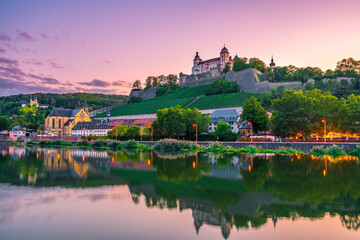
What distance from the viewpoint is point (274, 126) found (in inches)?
1658

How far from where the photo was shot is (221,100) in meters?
84.1

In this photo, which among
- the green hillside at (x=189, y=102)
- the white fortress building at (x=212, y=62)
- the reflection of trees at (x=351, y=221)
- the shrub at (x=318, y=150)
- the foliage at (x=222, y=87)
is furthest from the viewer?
the white fortress building at (x=212, y=62)

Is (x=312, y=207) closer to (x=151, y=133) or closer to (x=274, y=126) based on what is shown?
(x=274, y=126)

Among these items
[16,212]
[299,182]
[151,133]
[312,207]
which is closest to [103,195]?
[16,212]

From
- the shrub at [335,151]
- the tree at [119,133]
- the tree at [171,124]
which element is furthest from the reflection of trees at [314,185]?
the tree at [119,133]

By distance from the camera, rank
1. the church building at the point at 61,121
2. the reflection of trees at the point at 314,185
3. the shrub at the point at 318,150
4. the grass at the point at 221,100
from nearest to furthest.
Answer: the reflection of trees at the point at 314,185 < the shrub at the point at 318,150 < the grass at the point at 221,100 < the church building at the point at 61,121

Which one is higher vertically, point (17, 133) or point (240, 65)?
point (240, 65)

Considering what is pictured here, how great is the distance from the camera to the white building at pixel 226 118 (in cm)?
6419

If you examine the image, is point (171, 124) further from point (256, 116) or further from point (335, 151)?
point (335, 151)

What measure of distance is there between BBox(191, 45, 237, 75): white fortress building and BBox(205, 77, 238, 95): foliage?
2772 centimetres

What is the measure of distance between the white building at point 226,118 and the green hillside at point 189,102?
703 centimetres

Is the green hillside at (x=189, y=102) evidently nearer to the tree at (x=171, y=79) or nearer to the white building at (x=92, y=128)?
the white building at (x=92, y=128)

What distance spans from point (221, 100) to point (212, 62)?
180 feet

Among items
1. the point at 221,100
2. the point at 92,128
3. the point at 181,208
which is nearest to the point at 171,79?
the point at 92,128
